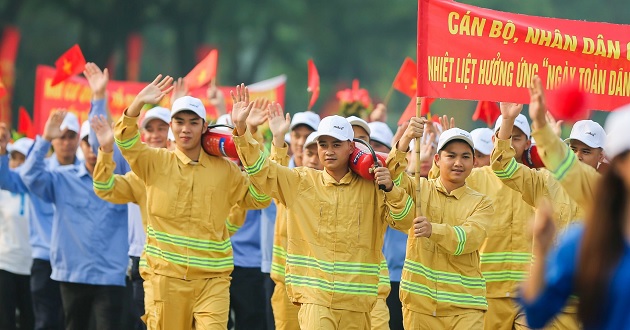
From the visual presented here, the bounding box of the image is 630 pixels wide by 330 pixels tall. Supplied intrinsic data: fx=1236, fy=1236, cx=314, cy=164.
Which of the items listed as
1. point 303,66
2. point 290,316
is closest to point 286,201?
point 290,316

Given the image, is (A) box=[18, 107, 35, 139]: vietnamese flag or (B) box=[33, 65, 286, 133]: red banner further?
(B) box=[33, 65, 286, 133]: red banner

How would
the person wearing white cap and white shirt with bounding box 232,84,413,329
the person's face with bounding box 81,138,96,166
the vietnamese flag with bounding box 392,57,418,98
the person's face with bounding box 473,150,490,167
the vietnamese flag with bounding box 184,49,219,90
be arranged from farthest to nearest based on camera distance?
the vietnamese flag with bounding box 392,57,418,98 < the vietnamese flag with bounding box 184,49,219,90 < the person's face with bounding box 81,138,96,166 < the person's face with bounding box 473,150,490,167 < the person wearing white cap and white shirt with bounding box 232,84,413,329

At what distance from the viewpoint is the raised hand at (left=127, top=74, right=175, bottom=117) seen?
919 cm

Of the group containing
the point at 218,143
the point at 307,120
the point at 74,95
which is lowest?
the point at 218,143

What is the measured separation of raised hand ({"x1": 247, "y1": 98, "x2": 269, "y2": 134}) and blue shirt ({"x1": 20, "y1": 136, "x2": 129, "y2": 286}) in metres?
2.29

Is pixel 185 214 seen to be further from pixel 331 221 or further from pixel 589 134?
pixel 589 134

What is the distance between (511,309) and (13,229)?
5796mm

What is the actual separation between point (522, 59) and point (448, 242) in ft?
4.67

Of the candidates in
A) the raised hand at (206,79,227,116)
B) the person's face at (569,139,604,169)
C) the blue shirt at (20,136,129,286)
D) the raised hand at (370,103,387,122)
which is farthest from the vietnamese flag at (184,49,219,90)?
the person's face at (569,139,604,169)

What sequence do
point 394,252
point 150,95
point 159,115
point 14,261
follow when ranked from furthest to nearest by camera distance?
1. point 14,261
2. point 394,252
3. point 159,115
4. point 150,95

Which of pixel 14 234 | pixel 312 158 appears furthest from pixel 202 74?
pixel 312 158

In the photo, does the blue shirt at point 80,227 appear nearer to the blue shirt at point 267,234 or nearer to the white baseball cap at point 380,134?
the blue shirt at point 267,234

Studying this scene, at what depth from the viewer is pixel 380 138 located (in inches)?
484

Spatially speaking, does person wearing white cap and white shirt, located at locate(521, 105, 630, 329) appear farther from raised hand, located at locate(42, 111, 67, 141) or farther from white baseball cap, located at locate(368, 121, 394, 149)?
white baseball cap, located at locate(368, 121, 394, 149)
